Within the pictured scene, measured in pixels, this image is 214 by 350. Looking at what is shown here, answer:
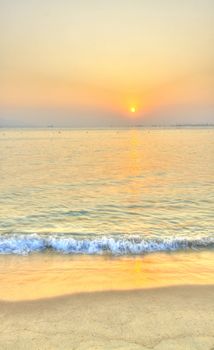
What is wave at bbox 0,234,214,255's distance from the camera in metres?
11.3

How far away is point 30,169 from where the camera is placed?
3300 centimetres

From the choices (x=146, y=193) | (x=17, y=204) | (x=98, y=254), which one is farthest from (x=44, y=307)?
(x=146, y=193)

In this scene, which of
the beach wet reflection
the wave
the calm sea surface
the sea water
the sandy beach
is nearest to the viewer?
the sandy beach

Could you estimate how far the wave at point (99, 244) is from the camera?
11.3 m

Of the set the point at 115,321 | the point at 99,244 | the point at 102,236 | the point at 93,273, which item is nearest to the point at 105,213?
the point at 102,236

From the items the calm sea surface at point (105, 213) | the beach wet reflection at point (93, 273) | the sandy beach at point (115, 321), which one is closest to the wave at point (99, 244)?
the calm sea surface at point (105, 213)

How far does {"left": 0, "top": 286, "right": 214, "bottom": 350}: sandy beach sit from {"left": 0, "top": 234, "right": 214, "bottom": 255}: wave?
344 centimetres

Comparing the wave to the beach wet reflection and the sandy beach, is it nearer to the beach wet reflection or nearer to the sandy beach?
the beach wet reflection

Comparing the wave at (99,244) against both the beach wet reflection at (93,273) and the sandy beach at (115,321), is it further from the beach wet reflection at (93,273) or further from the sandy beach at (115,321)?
the sandy beach at (115,321)

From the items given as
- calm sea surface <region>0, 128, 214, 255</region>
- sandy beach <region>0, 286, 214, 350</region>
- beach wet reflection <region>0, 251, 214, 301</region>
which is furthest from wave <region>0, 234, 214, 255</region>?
sandy beach <region>0, 286, 214, 350</region>

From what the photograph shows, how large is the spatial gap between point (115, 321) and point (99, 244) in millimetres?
5184

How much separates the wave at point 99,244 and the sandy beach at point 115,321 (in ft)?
11.3

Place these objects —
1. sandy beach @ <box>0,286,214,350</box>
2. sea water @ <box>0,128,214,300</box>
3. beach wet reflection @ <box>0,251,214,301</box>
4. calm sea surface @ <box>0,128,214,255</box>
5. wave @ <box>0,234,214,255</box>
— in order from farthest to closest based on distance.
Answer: calm sea surface @ <box>0,128,214,255</box>, wave @ <box>0,234,214,255</box>, sea water @ <box>0,128,214,300</box>, beach wet reflection @ <box>0,251,214,301</box>, sandy beach @ <box>0,286,214,350</box>

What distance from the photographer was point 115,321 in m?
6.47
